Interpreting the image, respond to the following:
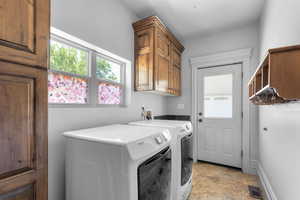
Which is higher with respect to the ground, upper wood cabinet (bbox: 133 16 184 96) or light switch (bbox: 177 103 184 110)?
upper wood cabinet (bbox: 133 16 184 96)

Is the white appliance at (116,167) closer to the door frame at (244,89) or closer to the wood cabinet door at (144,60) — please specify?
the wood cabinet door at (144,60)

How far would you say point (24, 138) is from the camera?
2.19ft

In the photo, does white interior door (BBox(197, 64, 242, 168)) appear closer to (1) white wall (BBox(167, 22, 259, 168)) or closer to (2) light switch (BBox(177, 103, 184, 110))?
(1) white wall (BBox(167, 22, 259, 168))

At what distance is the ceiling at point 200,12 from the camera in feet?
6.90

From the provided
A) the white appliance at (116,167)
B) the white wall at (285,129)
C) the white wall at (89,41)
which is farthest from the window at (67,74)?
the white wall at (285,129)

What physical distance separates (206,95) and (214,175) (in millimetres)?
1514

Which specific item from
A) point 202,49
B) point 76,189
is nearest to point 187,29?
point 202,49

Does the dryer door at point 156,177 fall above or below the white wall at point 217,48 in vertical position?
Result: below

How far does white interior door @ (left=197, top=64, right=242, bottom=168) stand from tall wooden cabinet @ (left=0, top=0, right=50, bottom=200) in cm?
293

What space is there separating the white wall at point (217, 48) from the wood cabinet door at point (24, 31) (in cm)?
290

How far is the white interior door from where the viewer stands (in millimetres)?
2846

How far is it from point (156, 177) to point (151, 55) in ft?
5.41

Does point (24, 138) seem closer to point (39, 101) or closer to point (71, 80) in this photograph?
point (39, 101)

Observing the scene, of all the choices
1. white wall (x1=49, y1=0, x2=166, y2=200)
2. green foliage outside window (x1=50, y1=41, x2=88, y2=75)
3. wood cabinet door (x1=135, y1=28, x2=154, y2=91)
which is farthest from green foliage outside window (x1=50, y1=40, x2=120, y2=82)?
wood cabinet door (x1=135, y1=28, x2=154, y2=91)
